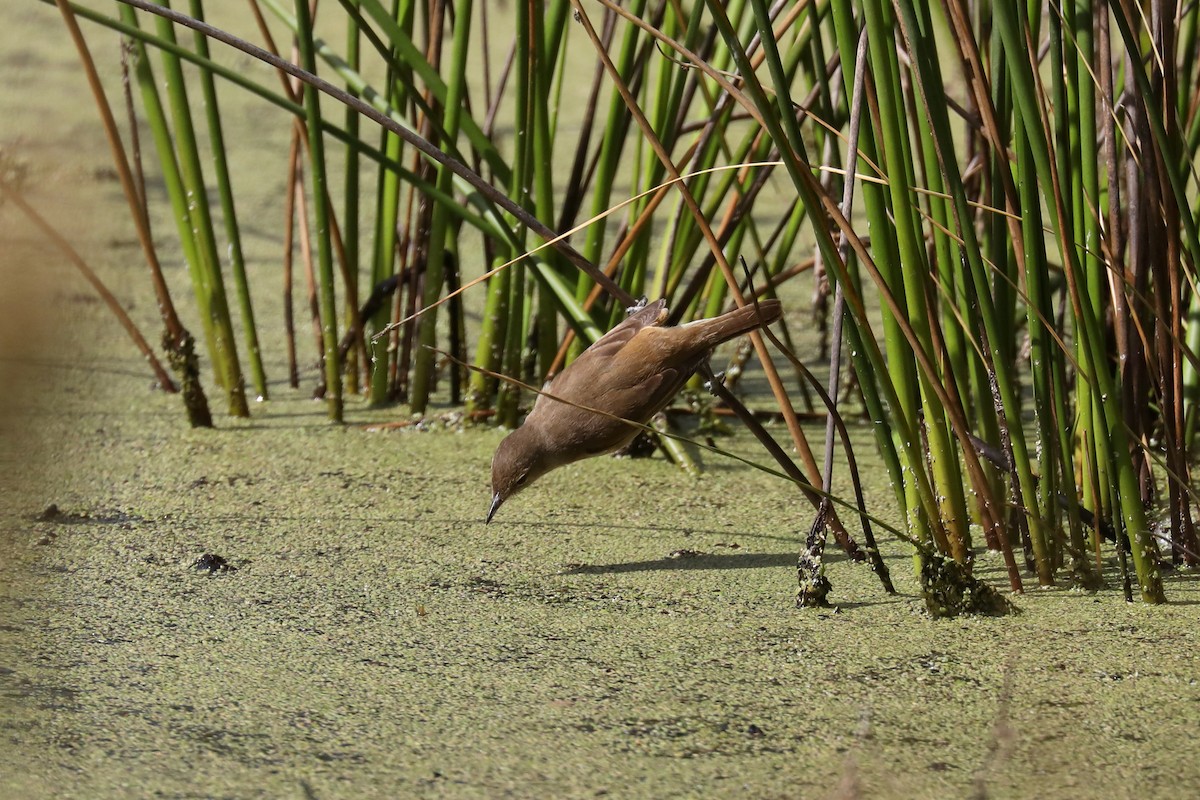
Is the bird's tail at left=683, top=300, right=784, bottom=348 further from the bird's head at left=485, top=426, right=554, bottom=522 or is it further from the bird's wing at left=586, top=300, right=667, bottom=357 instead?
the bird's head at left=485, top=426, right=554, bottom=522

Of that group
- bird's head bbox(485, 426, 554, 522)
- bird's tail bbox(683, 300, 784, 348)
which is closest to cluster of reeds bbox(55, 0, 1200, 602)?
bird's tail bbox(683, 300, 784, 348)

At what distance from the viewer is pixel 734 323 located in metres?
1.51

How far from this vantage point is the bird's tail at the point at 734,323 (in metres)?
1.44

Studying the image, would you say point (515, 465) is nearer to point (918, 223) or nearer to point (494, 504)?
point (494, 504)

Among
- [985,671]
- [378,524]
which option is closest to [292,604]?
[378,524]

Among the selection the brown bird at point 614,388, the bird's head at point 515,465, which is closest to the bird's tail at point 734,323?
the brown bird at point 614,388

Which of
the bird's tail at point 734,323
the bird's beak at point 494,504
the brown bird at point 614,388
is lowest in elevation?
the bird's beak at point 494,504

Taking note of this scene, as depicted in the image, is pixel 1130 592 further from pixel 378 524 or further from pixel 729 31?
pixel 378 524

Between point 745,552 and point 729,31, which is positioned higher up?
point 729,31

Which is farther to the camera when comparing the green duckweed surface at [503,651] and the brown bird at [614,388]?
the brown bird at [614,388]

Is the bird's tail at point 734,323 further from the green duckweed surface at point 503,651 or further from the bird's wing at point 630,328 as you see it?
the green duckweed surface at point 503,651

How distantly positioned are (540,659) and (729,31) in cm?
63

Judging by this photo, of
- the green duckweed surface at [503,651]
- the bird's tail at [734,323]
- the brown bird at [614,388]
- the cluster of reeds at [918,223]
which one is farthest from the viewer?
the brown bird at [614,388]

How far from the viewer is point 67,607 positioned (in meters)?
1.40
